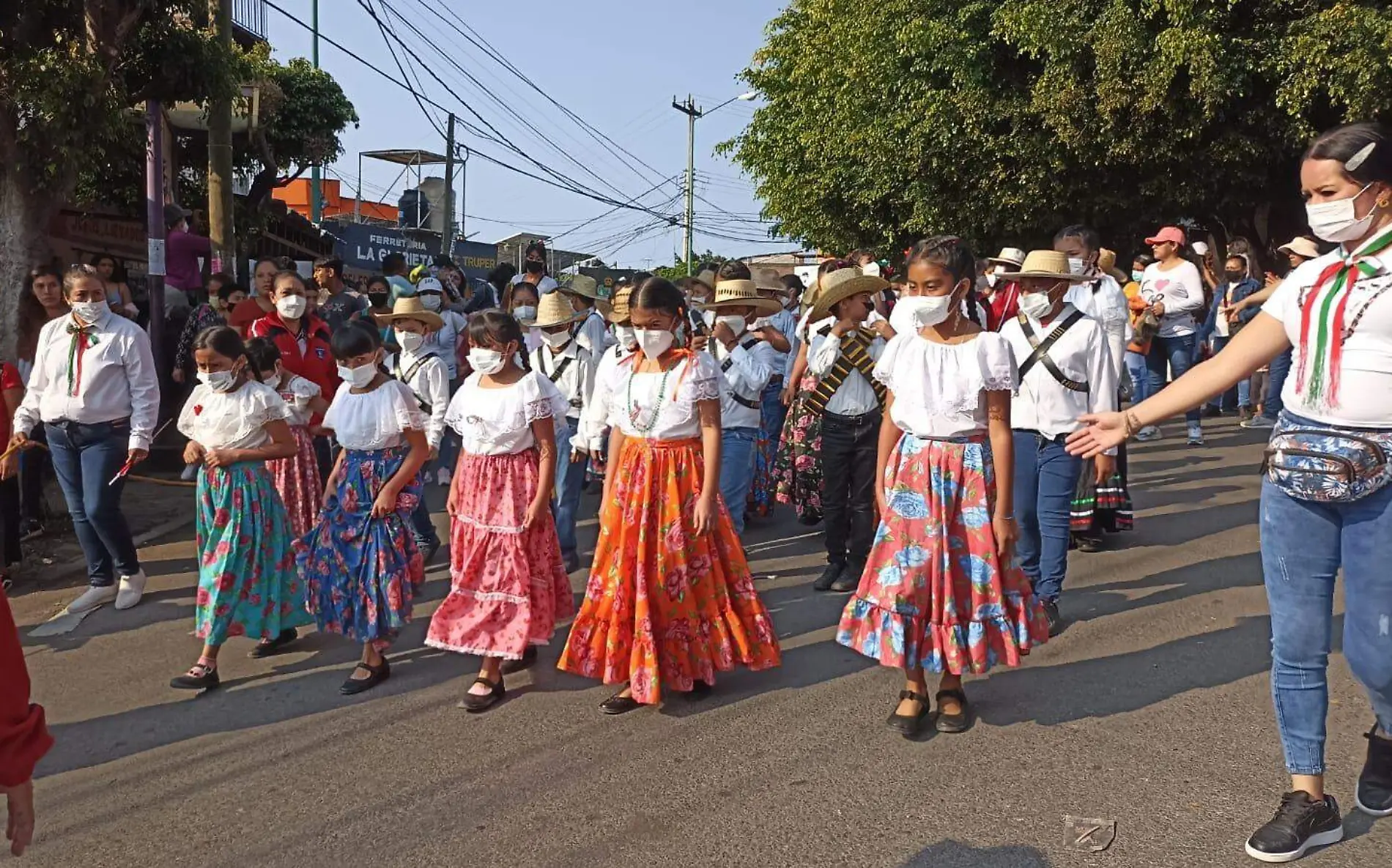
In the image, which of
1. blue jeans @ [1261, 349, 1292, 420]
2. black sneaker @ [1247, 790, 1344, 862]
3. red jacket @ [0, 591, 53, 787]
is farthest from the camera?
blue jeans @ [1261, 349, 1292, 420]

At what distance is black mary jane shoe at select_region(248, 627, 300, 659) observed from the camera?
546cm

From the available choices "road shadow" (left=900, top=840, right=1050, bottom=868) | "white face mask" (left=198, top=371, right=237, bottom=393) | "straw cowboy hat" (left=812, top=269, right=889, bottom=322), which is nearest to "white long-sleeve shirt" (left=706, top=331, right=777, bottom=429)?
"straw cowboy hat" (left=812, top=269, right=889, bottom=322)

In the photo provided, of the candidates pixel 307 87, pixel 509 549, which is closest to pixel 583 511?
pixel 509 549

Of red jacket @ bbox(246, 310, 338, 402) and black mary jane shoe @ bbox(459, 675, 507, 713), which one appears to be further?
red jacket @ bbox(246, 310, 338, 402)

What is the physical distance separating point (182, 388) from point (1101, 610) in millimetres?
8983

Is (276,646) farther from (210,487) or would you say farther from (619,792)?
(619,792)

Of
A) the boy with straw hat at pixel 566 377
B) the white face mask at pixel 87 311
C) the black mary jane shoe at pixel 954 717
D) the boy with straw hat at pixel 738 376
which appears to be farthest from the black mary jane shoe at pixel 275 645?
the black mary jane shoe at pixel 954 717

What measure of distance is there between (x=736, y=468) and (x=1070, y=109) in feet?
38.8

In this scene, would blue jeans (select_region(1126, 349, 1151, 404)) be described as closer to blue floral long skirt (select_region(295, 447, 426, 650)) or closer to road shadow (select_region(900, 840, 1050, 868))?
blue floral long skirt (select_region(295, 447, 426, 650))

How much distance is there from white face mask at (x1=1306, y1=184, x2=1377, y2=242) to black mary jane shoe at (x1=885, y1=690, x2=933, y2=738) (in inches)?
85.2

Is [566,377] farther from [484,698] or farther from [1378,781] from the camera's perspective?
[1378,781]

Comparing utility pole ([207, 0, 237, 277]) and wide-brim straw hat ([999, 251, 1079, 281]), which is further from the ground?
utility pole ([207, 0, 237, 277])

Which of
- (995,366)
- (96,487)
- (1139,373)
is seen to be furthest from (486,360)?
(1139,373)

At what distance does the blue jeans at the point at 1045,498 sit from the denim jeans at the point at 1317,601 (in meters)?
2.04
